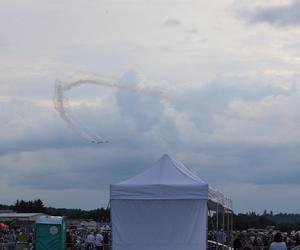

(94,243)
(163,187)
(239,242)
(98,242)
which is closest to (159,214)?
(163,187)

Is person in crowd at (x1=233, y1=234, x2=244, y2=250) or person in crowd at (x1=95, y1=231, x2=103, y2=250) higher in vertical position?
person in crowd at (x1=95, y1=231, x2=103, y2=250)

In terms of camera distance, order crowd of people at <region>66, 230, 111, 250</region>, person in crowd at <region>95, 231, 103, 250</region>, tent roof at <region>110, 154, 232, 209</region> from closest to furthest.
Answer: tent roof at <region>110, 154, 232, 209</region>
person in crowd at <region>95, 231, 103, 250</region>
crowd of people at <region>66, 230, 111, 250</region>

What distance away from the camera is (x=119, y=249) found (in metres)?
19.0

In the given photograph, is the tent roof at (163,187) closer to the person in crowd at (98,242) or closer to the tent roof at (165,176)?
the tent roof at (165,176)

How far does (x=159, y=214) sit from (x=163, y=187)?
2.28ft

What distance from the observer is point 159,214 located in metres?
19.0

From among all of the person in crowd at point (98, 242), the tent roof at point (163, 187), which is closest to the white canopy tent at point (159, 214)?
the tent roof at point (163, 187)

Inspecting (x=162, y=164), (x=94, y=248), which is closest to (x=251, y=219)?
(x=94, y=248)

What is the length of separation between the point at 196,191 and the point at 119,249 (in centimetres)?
243

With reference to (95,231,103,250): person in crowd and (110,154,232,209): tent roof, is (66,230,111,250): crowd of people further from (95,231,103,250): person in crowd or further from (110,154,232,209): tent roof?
(110,154,232,209): tent roof

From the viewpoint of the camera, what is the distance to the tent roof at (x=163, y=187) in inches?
738

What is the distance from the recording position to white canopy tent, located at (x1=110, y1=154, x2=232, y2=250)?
18.8m

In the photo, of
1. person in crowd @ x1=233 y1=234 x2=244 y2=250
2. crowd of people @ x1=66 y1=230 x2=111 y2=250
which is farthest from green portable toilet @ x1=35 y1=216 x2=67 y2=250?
person in crowd @ x1=233 y1=234 x2=244 y2=250

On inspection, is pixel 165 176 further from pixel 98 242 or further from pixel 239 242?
pixel 98 242
